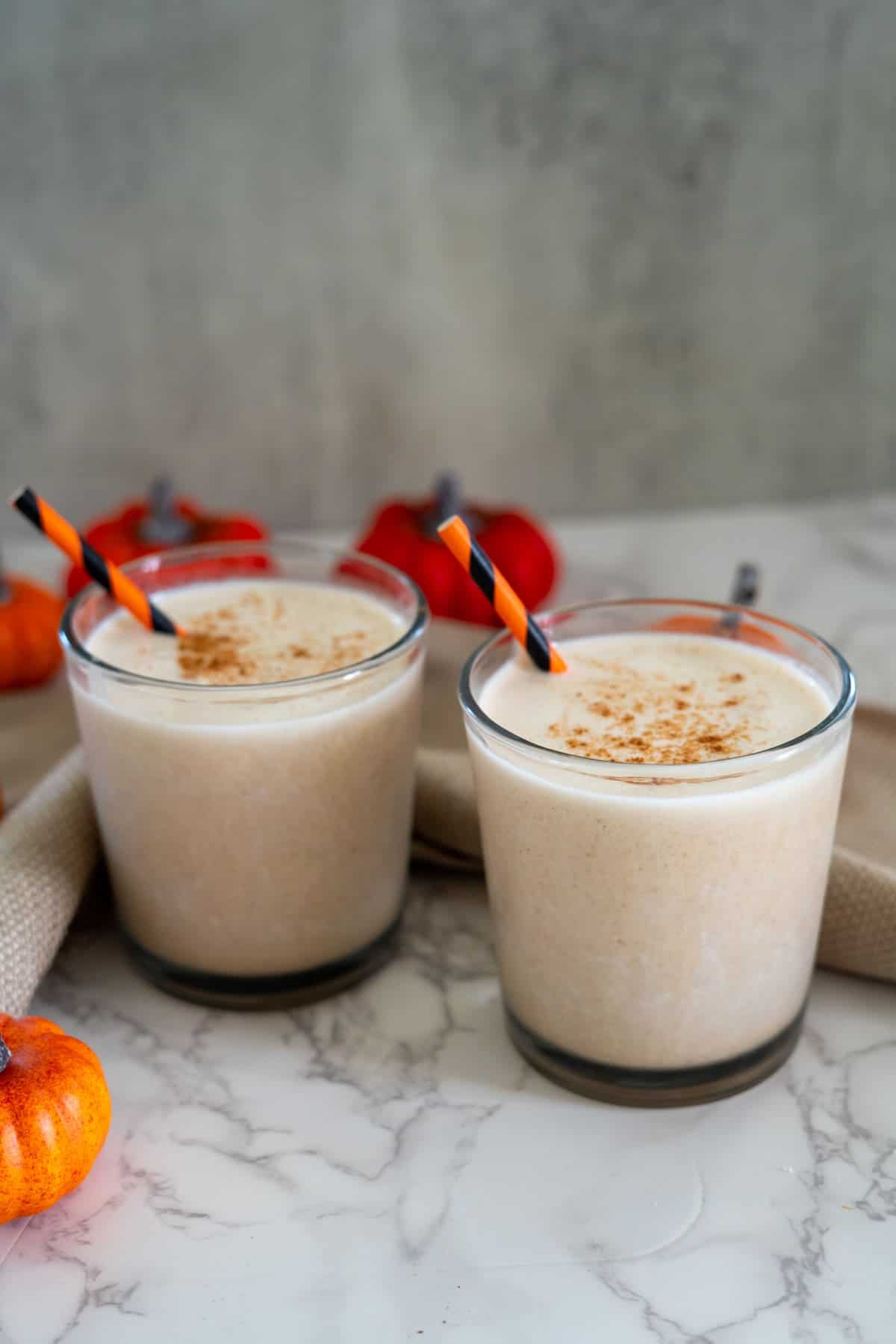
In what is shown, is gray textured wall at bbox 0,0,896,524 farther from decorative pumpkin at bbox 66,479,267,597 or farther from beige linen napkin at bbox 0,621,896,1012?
beige linen napkin at bbox 0,621,896,1012

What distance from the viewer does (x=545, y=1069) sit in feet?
3.32

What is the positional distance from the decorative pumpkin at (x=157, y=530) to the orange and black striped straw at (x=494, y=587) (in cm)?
70

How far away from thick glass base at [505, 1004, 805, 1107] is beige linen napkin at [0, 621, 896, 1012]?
0.11 meters

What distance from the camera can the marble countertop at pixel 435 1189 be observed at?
83 cm

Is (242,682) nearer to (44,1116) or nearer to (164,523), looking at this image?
(44,1116)

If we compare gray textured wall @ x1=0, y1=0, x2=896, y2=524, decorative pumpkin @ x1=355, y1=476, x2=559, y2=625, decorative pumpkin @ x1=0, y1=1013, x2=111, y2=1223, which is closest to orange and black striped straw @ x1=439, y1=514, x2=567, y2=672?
decorative pumpkin @ x1=0, y1=1013, x2=111, y2=1223

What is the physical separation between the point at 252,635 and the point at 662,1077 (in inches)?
17.5

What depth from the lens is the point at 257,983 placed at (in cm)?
109

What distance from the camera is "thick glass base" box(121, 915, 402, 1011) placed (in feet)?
3.57

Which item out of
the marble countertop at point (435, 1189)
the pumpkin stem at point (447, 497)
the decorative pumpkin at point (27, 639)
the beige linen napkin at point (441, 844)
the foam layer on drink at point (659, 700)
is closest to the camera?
the marble countertop at point (435, 1189)

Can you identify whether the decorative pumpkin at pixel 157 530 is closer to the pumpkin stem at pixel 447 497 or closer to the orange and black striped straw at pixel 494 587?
the pumpkin stem at pixel 447 497

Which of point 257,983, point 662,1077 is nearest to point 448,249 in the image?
point 257,983

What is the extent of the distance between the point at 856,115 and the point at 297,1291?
1.43 meters

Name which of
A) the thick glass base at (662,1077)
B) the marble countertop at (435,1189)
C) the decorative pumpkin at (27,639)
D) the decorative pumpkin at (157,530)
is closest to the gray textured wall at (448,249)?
the decorative pumpkin at (157,530)
